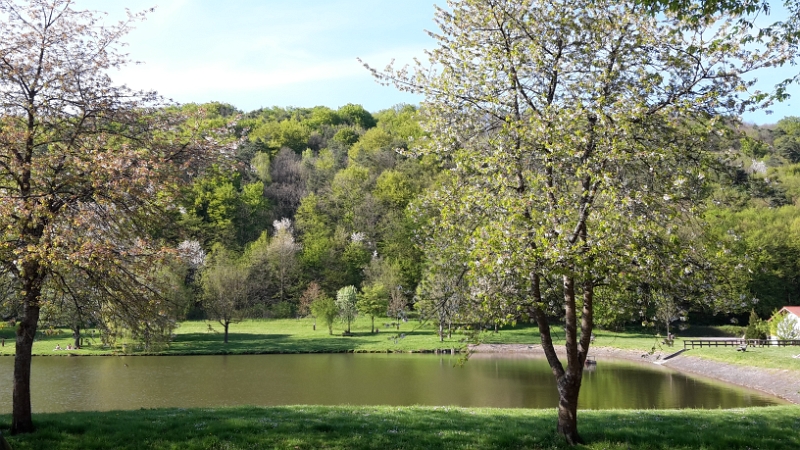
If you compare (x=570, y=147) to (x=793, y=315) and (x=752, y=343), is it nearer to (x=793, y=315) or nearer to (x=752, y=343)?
(x=752, y=343)

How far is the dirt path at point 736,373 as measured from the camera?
29.8m

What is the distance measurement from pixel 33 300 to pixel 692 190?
1274cm

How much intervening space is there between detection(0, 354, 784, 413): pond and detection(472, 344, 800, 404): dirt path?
1145 mm

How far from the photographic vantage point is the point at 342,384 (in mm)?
32125

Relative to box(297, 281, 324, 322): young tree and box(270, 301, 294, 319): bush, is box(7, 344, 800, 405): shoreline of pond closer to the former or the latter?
box(297, 281, 324, 322): young tree

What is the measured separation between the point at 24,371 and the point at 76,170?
4470 millimetres

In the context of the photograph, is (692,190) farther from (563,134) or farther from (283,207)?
(283,207)

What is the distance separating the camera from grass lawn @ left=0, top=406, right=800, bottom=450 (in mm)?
11148

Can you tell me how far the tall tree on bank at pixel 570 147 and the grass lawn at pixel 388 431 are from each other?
168cm

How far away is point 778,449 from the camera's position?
11148mm

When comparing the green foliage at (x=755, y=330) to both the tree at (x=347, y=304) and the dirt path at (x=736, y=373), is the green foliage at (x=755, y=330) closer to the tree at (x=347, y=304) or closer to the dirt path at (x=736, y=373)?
the dirt path at (x=736, y=373)

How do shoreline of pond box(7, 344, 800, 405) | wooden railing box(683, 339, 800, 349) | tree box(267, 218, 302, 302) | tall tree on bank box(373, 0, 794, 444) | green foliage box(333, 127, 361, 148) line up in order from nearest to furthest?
1. tall tree on bank box(373, 0, 794, 444)
2. shoreline of pond box(7, 344, 800, 405)
3. wooden railing box(683, 339, 800, 349)
4. tree box(267, 218, 302, 302)
5. green foliage box(333, 127, 361, 148)

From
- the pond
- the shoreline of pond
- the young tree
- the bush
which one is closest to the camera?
the pond

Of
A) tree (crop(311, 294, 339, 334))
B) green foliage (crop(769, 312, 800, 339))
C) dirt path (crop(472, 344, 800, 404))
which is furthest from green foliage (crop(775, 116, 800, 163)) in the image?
tree (crop(311, 294, 339, 334))
